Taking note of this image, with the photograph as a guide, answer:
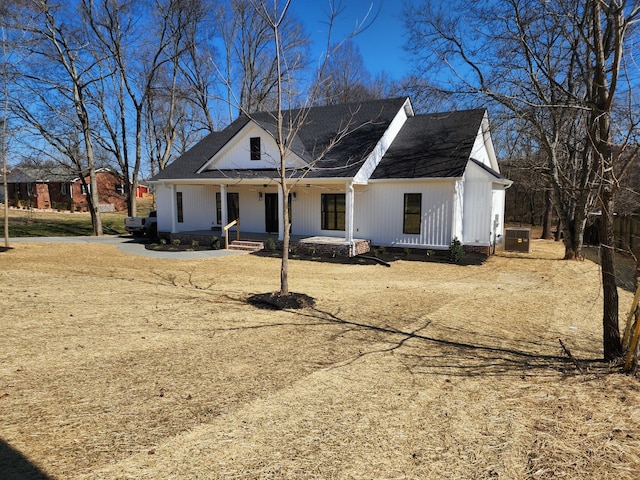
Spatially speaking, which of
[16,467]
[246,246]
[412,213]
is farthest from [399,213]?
[16,467]

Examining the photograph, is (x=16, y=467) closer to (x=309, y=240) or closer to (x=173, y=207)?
(x=309, y=240)

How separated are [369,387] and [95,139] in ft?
92.1

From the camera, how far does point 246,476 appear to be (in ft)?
9.86

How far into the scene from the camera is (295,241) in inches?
655

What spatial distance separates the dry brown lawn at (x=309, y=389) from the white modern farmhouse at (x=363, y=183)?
7.02m

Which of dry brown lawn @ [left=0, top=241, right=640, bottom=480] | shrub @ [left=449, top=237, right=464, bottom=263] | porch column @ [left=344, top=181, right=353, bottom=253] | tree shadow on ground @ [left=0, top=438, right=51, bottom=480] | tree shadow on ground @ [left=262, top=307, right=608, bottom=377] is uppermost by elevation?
porch column @ [left=344, top=181, right=353, bottom=253]

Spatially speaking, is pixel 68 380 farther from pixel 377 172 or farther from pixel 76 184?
pixel 76 184

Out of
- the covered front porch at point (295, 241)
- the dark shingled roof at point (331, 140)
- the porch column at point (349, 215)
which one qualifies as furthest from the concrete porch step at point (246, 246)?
the porch column at point (349, 215)

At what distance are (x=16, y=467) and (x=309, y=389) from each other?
8.46 ft

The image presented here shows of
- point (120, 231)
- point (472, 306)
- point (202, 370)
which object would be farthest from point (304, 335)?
point (120, 231)

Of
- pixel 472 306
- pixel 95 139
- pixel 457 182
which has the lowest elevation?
pixel 472 306

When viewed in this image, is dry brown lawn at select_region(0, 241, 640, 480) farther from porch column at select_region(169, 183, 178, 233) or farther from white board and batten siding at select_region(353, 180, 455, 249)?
porch column at select_region(169, 183, 178, 233)

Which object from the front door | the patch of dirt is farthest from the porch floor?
the patch of dirt

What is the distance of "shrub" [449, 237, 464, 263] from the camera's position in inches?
580
